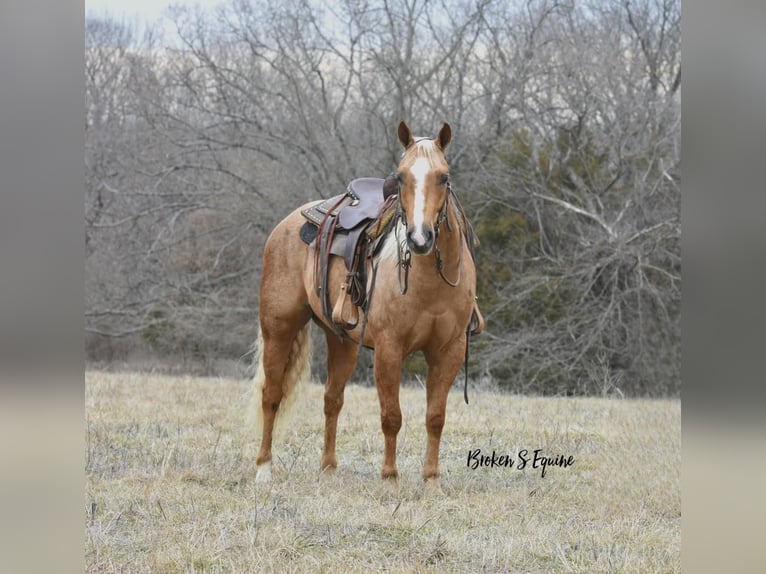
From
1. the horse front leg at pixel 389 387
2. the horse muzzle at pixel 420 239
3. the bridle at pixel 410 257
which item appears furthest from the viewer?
the horse front leg at pixel 389 387

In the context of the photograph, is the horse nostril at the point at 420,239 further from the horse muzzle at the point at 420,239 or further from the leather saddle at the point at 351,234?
the leather saddle at the point at 351,234

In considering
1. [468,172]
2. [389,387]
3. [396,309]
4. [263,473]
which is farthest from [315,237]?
[468,172]

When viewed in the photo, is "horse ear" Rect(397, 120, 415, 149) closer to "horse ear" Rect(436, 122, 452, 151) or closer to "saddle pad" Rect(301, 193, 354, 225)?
"horse ear" Rect(436, 122, 452, 151)

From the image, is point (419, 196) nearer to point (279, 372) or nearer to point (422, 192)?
point (422, 192)

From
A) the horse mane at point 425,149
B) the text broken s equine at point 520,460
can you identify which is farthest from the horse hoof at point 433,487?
the horse mane at point 425,149

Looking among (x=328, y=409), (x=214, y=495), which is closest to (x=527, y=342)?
(x=328, y=409)

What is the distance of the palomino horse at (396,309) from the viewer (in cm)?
446

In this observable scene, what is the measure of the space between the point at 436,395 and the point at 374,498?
667mm

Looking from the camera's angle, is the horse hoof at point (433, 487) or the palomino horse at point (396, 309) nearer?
the palomino horse at point (396, 309)

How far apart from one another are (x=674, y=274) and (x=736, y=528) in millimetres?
11495

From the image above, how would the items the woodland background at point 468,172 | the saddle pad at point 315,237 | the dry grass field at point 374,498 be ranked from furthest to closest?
the woodland background at point 468,172
the saddle pad at point 315,237
the dry grass field at point 374,498

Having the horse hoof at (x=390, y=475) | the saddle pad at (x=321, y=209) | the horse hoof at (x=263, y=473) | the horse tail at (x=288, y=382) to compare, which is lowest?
the horse hoof at (x=263, y=473)

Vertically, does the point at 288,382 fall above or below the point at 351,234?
below

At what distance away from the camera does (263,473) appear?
5668mm
